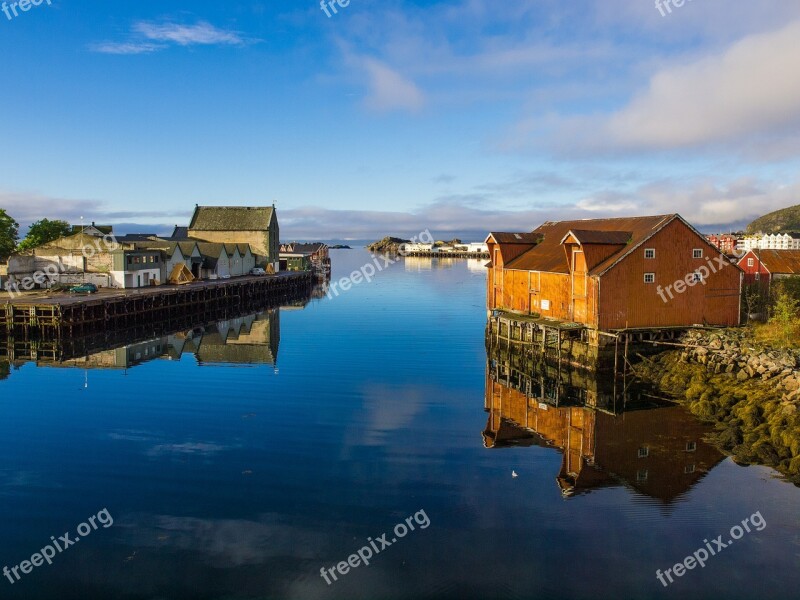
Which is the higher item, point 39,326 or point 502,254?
point 502,254

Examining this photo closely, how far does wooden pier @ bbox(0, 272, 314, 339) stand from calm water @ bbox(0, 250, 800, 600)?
1269 centimetres

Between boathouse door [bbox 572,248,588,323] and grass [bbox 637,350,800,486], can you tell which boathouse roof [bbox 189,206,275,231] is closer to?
boathouse door [bbox 572,248,588,323]

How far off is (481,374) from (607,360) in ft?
19.9

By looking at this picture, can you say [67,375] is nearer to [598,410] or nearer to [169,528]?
[169,528]

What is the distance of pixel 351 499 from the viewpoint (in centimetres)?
1492

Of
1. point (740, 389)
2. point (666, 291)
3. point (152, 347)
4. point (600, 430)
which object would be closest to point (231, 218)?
point (152, 347)

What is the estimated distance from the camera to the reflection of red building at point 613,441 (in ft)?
53.2

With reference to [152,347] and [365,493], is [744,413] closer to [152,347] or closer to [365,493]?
[365,493]

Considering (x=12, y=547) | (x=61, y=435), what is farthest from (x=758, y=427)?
(x=61, y=435)

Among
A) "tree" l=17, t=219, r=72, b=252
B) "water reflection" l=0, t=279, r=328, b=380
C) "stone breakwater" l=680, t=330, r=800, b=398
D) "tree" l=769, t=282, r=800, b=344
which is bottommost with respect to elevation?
"water reflection" l=0, t=279, r=328, b=380

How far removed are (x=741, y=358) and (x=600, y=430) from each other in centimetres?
793

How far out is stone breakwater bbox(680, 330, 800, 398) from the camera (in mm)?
21391

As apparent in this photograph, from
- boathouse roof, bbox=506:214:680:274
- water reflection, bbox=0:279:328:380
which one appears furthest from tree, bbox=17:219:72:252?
boathouse roof, bbox=506:214:680:274

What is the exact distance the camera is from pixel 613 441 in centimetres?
1970
